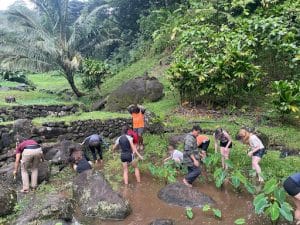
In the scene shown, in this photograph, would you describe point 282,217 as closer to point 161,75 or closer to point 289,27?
point 289,27

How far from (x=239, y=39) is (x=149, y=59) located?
994 cm

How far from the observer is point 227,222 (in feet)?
25.2

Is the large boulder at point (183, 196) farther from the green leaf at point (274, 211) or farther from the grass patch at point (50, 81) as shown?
the grass patch at point (50, 81)

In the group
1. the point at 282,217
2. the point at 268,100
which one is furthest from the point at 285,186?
the point at 268,100

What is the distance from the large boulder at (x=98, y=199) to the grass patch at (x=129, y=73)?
1292cm

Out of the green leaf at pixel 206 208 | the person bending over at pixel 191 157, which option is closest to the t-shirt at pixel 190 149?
the person bending over at pixel 191 157

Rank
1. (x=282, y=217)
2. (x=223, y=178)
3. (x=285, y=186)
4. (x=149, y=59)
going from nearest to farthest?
(x=285, y=186) → (x=282, y=217) → (x=223, y=178) → (x=149, y=59)

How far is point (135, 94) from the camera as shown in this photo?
57.5 ft

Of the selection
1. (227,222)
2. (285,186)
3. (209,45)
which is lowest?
(227,222)

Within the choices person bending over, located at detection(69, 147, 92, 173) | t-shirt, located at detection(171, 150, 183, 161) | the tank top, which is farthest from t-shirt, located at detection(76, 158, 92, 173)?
t-shirt, located at detection(171, 150, 183, 161)

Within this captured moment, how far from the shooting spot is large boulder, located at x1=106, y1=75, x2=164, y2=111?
1734 cm

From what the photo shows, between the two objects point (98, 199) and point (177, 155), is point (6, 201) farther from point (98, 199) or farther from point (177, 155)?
point (177, 155)

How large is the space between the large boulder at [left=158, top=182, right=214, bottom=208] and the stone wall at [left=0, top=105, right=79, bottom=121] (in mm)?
8253

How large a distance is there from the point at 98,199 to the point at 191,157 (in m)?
2.35
